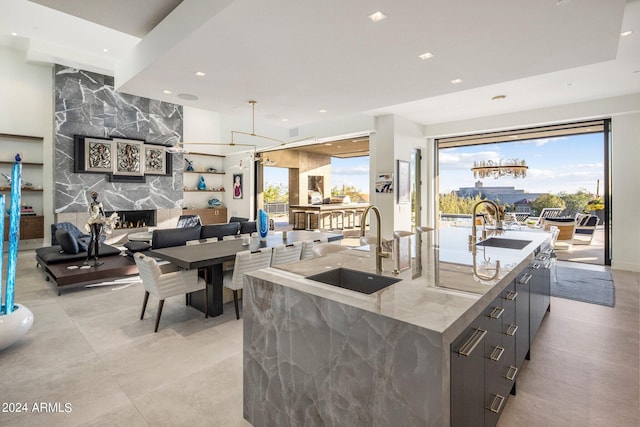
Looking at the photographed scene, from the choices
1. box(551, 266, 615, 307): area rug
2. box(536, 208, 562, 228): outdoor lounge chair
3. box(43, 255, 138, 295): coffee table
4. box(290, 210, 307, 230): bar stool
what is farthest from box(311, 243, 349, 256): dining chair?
box(290, 210, 307, 230): bar stool

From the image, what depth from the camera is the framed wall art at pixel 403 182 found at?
23.4 ft

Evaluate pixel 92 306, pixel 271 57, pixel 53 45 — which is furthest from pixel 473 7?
pixel 53 45

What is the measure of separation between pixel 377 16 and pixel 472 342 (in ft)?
8.36

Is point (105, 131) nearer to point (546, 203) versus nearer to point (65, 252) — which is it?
point (65, 252)

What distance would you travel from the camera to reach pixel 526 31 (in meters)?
2.87

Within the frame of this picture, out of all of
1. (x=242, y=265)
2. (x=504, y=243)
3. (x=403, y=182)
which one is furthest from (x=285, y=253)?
(x=403, y=182)

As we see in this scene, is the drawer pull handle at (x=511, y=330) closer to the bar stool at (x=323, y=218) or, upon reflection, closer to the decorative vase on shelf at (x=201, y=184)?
the bar stool at (x=323, y=218)

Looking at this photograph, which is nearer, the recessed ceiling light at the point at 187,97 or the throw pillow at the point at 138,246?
the recessed ceiling light at the point at 187,97

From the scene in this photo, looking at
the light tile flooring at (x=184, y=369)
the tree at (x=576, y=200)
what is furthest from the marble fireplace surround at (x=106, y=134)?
the tree at (x=576, y=200)

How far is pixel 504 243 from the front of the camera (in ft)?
10.0

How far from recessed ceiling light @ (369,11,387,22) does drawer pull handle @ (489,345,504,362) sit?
8.28 ft

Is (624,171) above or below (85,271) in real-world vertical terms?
above

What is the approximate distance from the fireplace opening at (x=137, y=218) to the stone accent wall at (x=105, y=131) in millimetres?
344

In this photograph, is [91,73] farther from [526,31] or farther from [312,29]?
[526,31]
